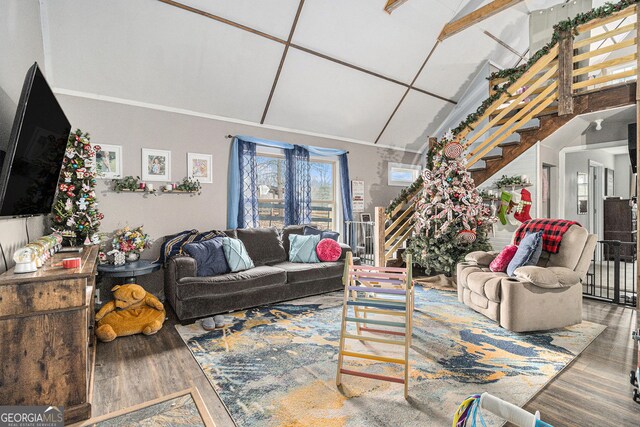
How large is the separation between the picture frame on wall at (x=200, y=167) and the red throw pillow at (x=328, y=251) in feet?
5.96

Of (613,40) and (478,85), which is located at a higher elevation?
(613,40)

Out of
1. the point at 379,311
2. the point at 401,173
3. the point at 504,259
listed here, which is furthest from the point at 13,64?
the point at 401,173

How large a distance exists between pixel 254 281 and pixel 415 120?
182 inches

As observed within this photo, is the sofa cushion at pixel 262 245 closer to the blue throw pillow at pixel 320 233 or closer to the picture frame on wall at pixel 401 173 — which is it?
the blue throw pillow at pixel 320 233

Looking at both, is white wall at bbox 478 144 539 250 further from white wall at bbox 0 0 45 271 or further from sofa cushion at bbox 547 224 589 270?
white wall at bbox 0 0 45 271

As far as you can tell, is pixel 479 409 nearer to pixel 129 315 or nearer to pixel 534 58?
pixel 129 315

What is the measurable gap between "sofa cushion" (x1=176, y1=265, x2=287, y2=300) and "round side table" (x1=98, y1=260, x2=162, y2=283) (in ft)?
1.52

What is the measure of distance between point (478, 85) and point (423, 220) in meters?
3.35

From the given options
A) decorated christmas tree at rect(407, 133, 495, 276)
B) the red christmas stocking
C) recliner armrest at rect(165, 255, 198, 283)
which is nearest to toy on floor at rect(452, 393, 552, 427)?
recliner armrest at rect(165, 255, 198, 283)

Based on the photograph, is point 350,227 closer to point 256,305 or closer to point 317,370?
point 256,305

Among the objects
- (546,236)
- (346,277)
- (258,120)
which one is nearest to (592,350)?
(546,236)

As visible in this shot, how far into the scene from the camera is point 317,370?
2.35 meters

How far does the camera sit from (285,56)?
14.4ft

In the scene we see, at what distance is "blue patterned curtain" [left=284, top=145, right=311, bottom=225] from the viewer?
17.5ft
